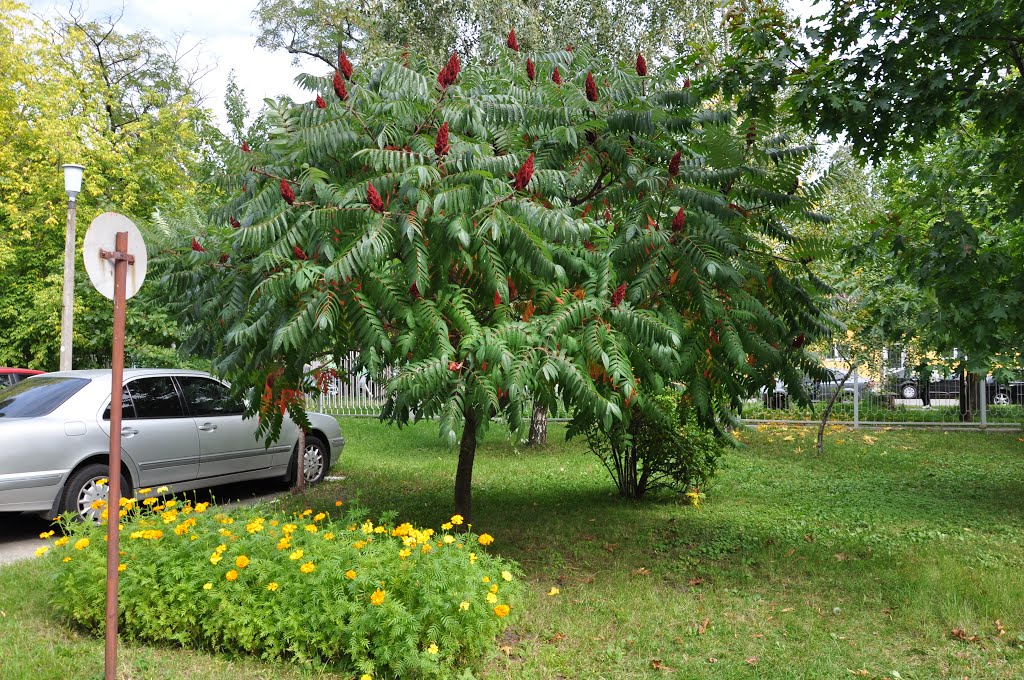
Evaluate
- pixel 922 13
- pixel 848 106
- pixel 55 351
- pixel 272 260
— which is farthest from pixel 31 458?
pixel 55 351

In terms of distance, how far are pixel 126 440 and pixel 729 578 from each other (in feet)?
19.9

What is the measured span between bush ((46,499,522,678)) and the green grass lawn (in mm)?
174

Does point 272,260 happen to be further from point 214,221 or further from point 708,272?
point 708,272

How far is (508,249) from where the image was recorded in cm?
529

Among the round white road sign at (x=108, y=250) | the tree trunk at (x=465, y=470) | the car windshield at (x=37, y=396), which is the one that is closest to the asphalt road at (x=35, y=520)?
the car windshield at (x=37, y=396)

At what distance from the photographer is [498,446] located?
1475 centimetres

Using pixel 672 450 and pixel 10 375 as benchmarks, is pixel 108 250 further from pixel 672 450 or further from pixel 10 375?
pixel 10 375

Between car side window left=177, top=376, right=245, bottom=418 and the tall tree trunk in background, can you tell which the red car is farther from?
the tall tree trunk in background

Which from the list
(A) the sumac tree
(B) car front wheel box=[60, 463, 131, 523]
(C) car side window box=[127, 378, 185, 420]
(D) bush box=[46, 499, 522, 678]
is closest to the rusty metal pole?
(D) bush box=[46, 499, 522, 678]

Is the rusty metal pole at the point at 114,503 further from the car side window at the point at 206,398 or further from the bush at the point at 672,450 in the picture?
the bush at the point at 672,450

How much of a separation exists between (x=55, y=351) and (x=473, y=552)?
66.3 feet

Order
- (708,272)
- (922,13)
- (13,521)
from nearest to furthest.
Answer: (708,272) < (922,13) < (13,521)

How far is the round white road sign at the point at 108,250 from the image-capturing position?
418 centimetres

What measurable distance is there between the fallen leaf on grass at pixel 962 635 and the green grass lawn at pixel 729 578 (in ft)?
0.05
